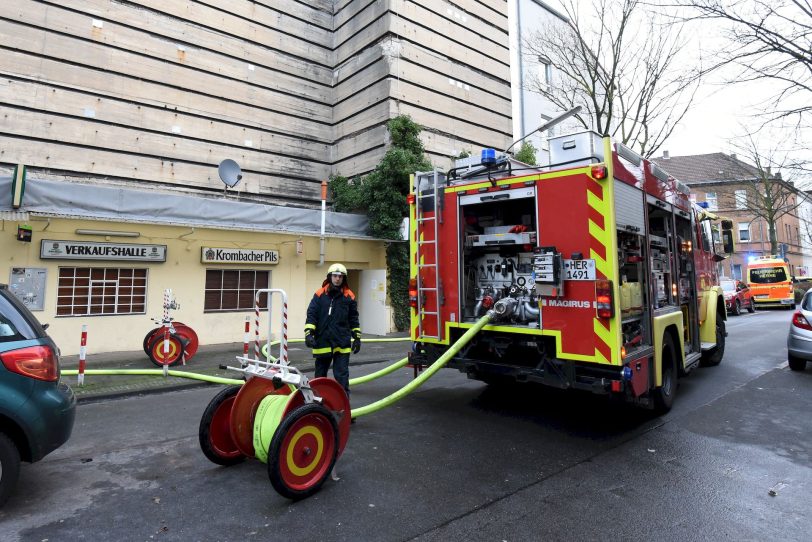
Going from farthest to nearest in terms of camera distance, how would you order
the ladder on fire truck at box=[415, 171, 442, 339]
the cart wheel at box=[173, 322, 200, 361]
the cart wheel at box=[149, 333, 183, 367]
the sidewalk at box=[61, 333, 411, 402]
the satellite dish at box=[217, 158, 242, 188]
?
the satellite dish at box=[217, 158, 242, 188] < the cart wheel at box=[173, 322, 200, 361] < the cart wheel at box=[149, 333, 183, 367] < the sidewalk at box=[61, 333, 411, 402] < the ladder on fire truck at box=[415, 171, 442, 339]

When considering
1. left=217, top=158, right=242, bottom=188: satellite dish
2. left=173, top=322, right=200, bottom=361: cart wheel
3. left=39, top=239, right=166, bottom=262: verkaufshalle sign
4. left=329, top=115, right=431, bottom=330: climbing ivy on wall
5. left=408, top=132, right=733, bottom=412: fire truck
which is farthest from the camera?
left=329, top=115, right=431, bottom=330: climbing ivy on wall

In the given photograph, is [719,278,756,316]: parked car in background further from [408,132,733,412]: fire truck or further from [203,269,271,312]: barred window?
[203,269,271,312]: barred window

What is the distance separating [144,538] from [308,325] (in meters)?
2.67

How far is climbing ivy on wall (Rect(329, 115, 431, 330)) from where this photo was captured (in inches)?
551

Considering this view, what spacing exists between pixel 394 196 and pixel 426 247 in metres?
8.25

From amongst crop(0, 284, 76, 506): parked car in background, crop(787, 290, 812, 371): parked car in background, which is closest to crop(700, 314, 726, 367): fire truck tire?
crop(787, 290, 812, 371): parked car in background

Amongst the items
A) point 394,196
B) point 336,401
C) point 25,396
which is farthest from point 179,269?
point 336,401

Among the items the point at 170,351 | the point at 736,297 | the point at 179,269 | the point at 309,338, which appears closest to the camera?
the point at 309,338

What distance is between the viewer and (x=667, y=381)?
223 inches

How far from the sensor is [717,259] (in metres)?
8.70

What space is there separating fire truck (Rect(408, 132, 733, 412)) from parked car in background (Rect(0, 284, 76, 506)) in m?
3.73

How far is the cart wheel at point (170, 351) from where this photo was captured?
28.9 ft

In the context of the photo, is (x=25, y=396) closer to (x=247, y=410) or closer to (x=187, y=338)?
(x=247, y=410)

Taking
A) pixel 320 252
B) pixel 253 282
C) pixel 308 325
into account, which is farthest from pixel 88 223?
pixel 308 325
